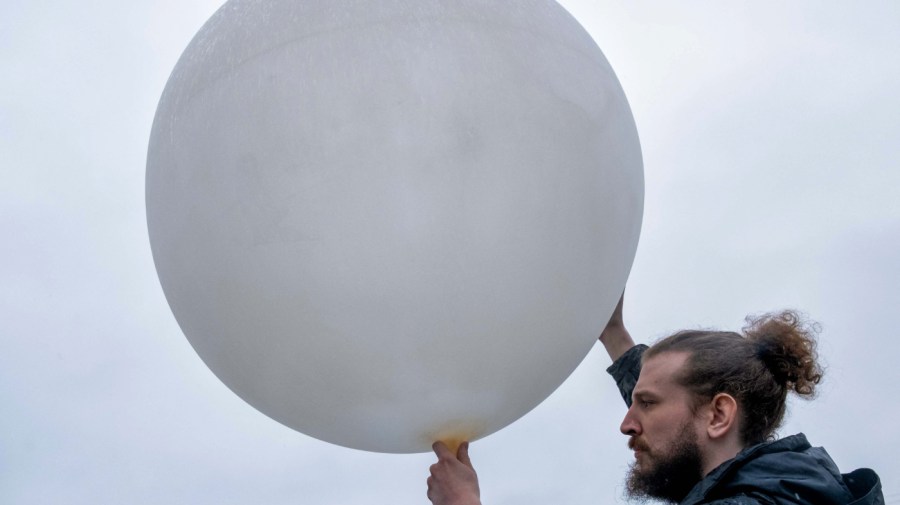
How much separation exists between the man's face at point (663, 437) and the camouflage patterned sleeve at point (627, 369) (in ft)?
1.37

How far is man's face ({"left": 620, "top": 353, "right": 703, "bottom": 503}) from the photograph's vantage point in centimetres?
225

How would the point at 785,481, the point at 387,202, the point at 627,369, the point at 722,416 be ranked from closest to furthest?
the point at 387,202, the point at 785,481, the point at 722,416, the point at 627,369

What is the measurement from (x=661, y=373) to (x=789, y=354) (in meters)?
0.36

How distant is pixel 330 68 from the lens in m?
1.89

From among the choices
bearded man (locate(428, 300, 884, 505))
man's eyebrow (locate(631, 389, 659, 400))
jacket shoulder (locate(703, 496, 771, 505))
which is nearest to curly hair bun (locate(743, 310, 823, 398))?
bearded man (locate(428, 300, 884, 505))

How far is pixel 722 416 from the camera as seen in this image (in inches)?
91.2

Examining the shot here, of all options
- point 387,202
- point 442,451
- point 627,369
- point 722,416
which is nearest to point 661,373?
point 722,416

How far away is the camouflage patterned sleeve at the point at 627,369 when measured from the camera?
9.37 feet

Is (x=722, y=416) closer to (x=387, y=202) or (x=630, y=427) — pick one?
(x=630, y=427)

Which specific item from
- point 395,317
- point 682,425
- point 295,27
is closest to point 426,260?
point 395,317

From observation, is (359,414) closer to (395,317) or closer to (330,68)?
(395,317)

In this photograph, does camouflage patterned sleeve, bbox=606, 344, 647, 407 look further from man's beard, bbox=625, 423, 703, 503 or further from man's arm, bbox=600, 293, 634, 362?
man's beard, bbox=625, 423, 703, 503

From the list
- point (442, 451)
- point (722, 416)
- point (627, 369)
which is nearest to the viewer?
point (442, 451)

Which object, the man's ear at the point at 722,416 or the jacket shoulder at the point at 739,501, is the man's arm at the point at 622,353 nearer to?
the man's ear at the point at 722,416
